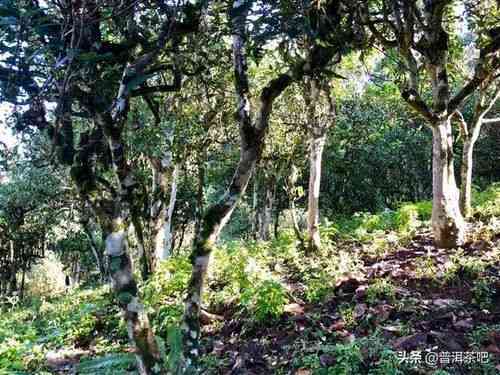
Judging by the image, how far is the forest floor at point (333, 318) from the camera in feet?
13.5

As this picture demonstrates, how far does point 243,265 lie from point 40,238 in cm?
1882

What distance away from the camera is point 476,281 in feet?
17.0

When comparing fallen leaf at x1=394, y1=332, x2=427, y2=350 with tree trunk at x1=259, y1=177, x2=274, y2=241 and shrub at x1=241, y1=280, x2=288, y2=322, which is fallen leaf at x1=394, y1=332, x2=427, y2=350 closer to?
shrub at x1=241, y1=280, x2=288, y2=322

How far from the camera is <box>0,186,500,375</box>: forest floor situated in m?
4.12

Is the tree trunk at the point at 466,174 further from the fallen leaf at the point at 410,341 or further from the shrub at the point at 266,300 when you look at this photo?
the fallen leaf at the point at 410,341

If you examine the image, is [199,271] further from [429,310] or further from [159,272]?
[159,272]

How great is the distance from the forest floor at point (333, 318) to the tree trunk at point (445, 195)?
24cm

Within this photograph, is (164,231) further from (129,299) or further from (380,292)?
(129,299)

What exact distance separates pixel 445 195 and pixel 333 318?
2.86 m

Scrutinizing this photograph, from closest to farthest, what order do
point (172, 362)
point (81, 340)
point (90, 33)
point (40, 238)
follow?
point (90, 33) < point (172, 362) < point (81, 340) < point (40, 238)

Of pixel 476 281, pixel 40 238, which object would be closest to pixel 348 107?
pixel 476 281

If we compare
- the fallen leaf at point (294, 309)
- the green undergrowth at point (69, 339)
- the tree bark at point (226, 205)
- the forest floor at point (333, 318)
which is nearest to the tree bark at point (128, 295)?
the tree bark at point (226, 205)

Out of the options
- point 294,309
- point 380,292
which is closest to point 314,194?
point 294,309

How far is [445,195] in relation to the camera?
22.0ft
